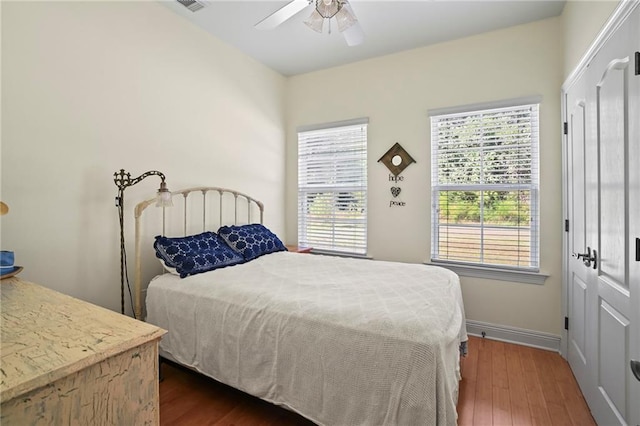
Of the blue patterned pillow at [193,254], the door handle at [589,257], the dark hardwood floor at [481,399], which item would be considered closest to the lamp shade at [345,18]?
the blue patterned pillow at [193,254]

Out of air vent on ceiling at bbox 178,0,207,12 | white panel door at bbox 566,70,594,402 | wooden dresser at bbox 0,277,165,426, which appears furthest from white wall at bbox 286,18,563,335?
wooden dresser at bbox 0,277,165,426

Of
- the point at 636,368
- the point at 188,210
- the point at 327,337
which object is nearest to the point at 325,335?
the point at 327,337

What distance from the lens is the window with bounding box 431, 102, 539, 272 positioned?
2.94 metres

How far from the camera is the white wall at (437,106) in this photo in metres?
2.84

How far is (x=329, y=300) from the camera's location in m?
1.84

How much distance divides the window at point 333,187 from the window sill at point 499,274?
40.6 inches

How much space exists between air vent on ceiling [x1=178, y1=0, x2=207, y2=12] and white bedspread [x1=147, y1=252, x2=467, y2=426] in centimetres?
222

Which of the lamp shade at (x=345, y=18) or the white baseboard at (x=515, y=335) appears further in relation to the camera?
the white baseboard at (x=515, y=335)

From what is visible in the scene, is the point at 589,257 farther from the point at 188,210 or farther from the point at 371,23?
the point at 188,210

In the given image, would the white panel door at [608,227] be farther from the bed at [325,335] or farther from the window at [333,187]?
the window at [333,187]

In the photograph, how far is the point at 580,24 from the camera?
2.24 metres

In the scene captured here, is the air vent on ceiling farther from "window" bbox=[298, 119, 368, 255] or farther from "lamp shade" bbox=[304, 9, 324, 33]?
"window" bbox=[298, 119, 368, 255]

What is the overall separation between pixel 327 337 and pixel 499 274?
7.28ft

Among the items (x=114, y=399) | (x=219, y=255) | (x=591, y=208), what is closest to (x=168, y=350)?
(x=219, y=255)
